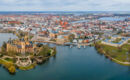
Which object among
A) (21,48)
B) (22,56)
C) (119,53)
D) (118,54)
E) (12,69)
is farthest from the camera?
(119,53)

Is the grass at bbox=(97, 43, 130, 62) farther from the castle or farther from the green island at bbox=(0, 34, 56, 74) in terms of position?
the castle

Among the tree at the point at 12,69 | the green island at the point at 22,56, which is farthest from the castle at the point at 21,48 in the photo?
the tree at the point at 12,69

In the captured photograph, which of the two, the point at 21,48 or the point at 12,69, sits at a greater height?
the point at 21,48

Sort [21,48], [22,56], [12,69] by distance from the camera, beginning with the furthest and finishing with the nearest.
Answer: [21,48]
[22,56]
[12,69]

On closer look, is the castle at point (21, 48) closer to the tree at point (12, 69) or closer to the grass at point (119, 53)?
the tree at point (12, 69)

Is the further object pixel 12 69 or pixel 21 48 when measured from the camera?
pixel 21 48

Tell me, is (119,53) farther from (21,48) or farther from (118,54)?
(21,48)

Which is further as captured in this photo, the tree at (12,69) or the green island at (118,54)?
the green island at (118,54)

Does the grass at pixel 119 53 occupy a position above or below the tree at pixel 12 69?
above

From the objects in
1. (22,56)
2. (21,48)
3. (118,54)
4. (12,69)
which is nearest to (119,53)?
(118,54)
